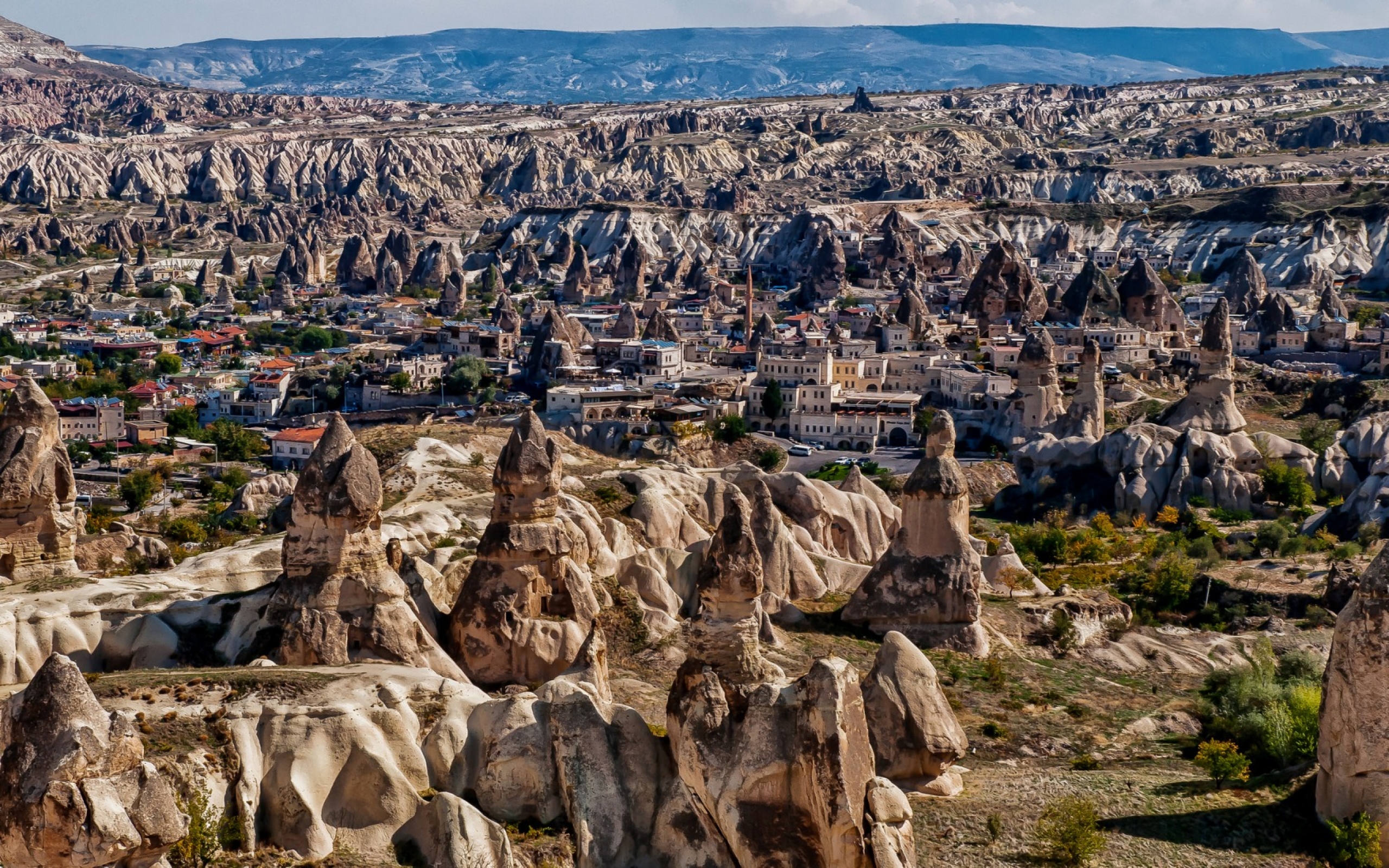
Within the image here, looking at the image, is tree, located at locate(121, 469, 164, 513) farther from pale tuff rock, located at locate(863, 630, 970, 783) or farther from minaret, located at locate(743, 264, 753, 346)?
pale tuff rock, located at locate(863, 630, 970, 783)

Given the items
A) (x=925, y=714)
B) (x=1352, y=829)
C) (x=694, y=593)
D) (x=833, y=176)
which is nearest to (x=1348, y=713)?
(x=1352, y=829)

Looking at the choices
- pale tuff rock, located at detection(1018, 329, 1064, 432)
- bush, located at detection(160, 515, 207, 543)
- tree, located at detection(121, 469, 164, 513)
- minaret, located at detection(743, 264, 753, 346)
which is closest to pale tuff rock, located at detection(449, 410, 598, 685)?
bush, located at detection(160, 515, 207, 543)

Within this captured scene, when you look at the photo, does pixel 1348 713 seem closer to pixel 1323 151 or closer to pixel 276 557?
pixel 276 557

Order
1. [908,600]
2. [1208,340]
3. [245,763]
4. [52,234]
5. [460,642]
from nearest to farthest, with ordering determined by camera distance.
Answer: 1. [245,763]
2. [460,642]
3. [908,600]
4. [1208,340]
5. [52,234]

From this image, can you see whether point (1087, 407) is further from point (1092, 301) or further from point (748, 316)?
point (748, 316)

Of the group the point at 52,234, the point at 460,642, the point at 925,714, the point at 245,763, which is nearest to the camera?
the point at 245,763

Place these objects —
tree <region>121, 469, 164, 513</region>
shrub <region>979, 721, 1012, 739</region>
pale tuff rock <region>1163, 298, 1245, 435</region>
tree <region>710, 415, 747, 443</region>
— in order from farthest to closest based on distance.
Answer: tree <region>710, 415, 747, 443</region> → tree <region>121, 469, 164, 513</region> → pale tuff rock <region>1163, 298, 1245, 435</region> → shrub <region>979, 721, 1012, 739</region>

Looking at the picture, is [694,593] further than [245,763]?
Yes
